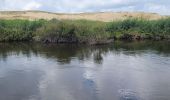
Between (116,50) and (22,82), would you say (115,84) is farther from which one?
(116,50)

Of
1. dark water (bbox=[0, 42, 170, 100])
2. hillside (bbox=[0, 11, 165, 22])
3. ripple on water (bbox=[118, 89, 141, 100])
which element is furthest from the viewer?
hillside (bbox=[0, 11, 165, 22])

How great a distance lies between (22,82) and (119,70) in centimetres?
1069

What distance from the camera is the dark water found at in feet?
100

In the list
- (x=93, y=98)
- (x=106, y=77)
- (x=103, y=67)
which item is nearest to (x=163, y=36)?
(x=103, y=67)

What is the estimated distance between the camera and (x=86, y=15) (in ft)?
384

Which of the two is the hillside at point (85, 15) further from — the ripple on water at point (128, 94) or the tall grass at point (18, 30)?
the ripple on water at point (128, 94)

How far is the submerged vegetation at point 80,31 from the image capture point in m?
67.9

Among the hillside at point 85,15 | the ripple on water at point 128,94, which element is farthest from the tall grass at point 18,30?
the ripple on water at point 128,94

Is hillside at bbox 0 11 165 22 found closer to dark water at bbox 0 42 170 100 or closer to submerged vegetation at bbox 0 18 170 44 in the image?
submerged vegetation at bbox 0 18 170 44

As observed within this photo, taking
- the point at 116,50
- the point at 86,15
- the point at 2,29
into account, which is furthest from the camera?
Answer: the point at 86,15

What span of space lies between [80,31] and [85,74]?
29549 mm

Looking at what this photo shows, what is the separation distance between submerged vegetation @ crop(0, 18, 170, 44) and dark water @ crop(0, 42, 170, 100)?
9.05m

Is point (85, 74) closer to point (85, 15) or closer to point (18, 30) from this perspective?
point (18, 30)

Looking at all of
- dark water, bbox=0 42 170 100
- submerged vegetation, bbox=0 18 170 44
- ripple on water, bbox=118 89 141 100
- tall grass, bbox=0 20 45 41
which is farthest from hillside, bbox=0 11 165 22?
ripple on water, bbox=118 89 141 100
